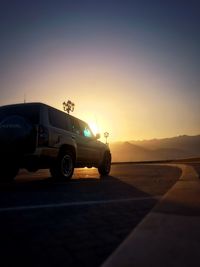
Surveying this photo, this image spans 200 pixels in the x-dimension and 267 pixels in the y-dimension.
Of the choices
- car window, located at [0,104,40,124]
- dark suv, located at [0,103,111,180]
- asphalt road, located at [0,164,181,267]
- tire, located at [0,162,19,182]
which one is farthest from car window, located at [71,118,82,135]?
asphalt road, located at [0,164,181,267]

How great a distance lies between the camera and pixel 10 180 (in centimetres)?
1028

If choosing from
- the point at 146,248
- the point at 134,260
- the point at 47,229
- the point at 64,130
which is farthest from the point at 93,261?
the point at 64,130

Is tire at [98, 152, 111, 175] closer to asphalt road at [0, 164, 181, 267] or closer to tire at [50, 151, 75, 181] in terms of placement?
tire at [50, 151, 75, 181]

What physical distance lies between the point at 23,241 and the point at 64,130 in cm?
710

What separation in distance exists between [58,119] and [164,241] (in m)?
7.32

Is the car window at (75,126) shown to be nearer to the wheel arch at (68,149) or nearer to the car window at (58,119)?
the car window at (58,119)

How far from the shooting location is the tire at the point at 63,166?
9656mm

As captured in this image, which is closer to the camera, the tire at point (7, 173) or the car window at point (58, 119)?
the car window at point (58, 119)

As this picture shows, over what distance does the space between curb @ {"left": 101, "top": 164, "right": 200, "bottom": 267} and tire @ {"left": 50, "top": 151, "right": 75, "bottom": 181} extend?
213 inches

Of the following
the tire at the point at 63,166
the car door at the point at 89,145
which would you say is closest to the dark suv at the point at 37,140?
the tire at the point at 63,166

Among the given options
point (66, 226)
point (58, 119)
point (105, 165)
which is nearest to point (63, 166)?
point (58, 119)

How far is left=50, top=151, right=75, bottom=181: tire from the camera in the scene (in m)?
9.66

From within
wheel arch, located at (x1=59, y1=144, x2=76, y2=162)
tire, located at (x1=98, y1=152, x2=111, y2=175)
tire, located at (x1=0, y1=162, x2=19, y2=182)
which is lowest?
tire, located at (x1=0, y1=162, x2=19, y2=182)

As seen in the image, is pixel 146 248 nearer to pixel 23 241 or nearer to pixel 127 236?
pixel 127 236
